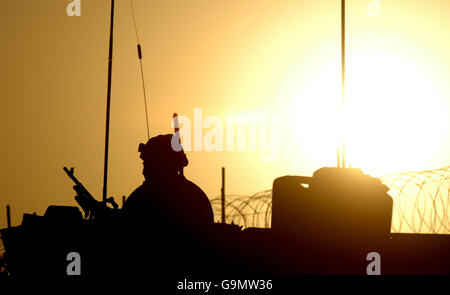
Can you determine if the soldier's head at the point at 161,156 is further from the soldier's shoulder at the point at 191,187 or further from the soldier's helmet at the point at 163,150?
the soldier's shoulder at the point at 191,187

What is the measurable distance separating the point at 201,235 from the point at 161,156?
113cm

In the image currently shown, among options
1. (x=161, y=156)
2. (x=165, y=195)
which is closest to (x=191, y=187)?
(x=165, y=195)

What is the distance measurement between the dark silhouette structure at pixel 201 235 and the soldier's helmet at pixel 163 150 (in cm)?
1

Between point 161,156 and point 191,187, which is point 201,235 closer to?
point 191,187

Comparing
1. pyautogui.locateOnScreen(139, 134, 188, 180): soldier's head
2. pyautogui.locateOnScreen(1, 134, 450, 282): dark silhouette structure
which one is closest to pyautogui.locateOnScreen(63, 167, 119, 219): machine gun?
pyautogui.locateOnScreen(1, 134, 450, 282): dark silhouette structure

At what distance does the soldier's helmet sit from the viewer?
258 inches

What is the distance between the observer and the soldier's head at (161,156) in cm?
648

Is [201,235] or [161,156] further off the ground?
[161,156]

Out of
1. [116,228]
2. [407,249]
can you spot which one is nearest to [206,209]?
[116,228]

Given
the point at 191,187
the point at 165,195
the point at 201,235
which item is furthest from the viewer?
the point at 191,187

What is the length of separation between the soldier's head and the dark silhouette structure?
10 mm

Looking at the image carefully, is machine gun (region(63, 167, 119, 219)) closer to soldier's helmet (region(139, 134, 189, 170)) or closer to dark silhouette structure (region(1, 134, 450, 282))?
dark silhouette structure (region(1, 134, 450, 282))

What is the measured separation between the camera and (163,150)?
21.5ft

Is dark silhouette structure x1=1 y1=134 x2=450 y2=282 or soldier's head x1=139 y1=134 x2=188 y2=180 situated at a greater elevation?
soldier's head x1=139 y1=134 x2=188 y2=180
